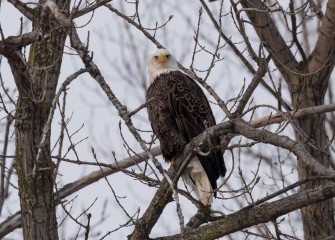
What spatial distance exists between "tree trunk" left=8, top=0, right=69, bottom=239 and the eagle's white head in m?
1.59

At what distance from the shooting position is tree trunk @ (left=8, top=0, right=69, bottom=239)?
425cm

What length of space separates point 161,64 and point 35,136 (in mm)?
1829

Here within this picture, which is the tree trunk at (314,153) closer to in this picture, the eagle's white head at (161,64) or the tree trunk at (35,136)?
the eagle's white head at (161,64)

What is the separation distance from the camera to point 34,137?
4328 millimetres

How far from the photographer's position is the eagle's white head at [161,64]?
5.92 m

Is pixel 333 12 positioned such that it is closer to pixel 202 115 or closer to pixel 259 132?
pixel 202 115

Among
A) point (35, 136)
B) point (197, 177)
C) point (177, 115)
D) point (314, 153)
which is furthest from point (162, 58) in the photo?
point (35, 136)

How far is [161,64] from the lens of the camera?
19.5 feet

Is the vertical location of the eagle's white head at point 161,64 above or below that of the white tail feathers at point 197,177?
above

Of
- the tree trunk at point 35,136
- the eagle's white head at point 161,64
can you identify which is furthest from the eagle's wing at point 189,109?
the tree trunk at point 35,136

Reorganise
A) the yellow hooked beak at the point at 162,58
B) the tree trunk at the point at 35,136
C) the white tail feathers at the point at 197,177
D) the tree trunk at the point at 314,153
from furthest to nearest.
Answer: the yellow hooked beak at the point at 162,58 → the tree trunk at the point at 314,153 → the white tail feathers at the point at 197,177 → the tree trunk at the point at 35,136

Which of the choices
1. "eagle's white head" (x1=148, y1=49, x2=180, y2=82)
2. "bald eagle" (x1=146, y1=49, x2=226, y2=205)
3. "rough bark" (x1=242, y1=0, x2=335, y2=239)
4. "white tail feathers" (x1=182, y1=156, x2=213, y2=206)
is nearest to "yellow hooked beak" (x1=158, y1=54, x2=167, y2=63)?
"eagle's white head" (x1=148, y1=49, x2=180, y2=82)

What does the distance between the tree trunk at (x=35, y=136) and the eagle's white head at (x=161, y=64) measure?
159 cm

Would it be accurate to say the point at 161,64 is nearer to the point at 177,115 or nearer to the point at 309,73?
the point at 177,115
